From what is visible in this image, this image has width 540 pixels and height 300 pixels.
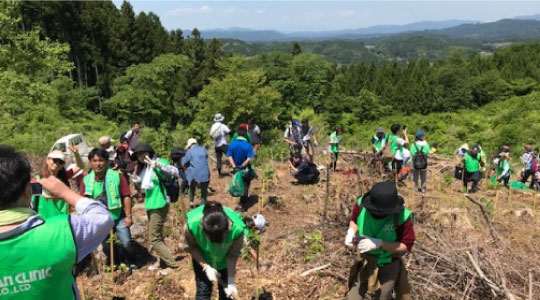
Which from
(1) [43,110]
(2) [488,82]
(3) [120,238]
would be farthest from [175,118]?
(2) [488,82]

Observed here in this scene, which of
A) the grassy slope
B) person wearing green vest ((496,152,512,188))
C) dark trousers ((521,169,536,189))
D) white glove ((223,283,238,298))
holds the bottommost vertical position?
the grassy slope

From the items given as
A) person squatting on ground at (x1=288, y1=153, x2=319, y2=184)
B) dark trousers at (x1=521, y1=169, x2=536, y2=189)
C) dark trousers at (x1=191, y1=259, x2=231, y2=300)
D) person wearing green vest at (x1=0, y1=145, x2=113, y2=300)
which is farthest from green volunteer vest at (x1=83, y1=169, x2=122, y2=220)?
dark trousers at (x1=521, y1=169, x2=536, y2=189)

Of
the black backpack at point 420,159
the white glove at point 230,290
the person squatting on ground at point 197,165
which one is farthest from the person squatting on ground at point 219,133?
the white glove at point 230,290

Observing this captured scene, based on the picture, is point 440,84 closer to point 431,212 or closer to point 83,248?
point 431,212

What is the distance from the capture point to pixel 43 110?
1371 centimetres

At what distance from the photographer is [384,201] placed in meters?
2.72

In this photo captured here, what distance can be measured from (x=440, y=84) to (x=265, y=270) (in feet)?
110

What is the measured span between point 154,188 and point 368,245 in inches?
96.1

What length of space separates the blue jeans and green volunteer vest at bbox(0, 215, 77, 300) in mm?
2562

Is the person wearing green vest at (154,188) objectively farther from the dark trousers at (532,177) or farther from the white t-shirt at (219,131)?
the dark trousers at (532,177)

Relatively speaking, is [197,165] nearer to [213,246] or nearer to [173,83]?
[213,246]

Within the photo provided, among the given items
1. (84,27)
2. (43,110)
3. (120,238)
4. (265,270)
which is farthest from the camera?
(84,27)

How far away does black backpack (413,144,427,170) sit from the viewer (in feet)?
23.4

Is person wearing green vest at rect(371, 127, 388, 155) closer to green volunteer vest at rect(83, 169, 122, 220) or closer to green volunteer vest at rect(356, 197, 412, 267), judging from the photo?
A: green volunteer vest at rect(356, 197, 412, 267)
